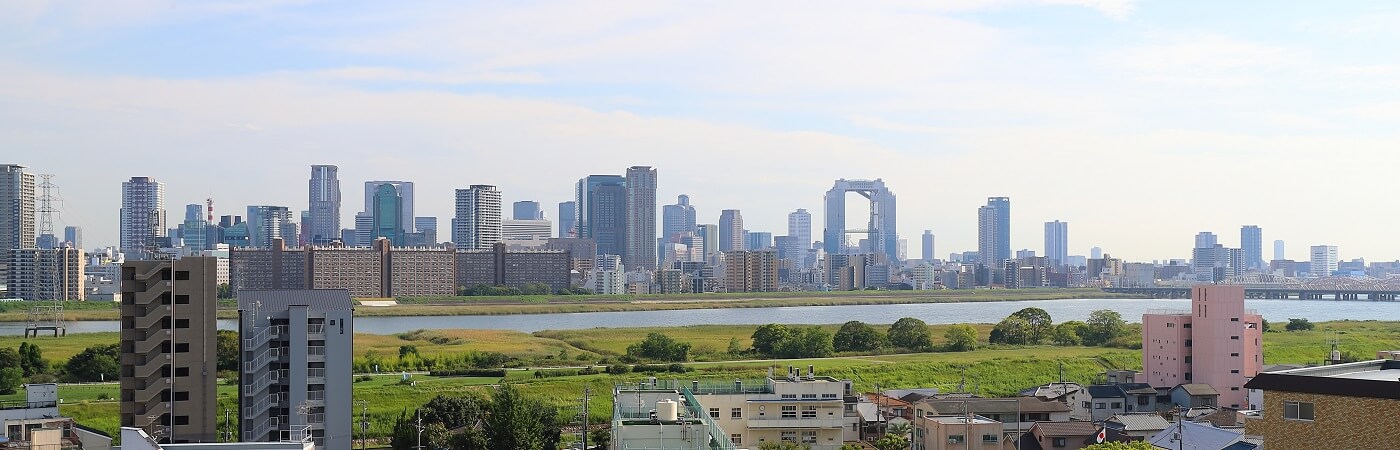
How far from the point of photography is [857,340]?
1601 inches

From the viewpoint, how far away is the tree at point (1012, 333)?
1682 inches

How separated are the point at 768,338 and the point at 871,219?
151 metres

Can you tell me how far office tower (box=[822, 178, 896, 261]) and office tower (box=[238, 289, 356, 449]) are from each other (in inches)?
6636

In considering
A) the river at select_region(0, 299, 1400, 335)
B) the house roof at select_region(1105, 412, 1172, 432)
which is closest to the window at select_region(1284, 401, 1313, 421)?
the house roof at select_region(1105, 412, 1172, 432)

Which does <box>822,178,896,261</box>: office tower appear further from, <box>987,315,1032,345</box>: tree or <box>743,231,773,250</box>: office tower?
<box>987,315,1032,345</box>: tree

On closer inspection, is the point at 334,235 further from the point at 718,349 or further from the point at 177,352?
the point at 177,352

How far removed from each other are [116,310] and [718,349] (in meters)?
37.3

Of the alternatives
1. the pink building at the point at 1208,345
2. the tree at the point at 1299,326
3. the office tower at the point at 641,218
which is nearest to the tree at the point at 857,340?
the pink building at the point at 1208,345

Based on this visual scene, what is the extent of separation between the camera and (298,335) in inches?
695

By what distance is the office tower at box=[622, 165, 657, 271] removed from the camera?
153750mm

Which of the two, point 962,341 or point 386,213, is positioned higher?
point 386,213

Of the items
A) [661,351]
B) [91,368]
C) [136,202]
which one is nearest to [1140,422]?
[661,351]

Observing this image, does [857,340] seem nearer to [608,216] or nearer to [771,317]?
[771,317]

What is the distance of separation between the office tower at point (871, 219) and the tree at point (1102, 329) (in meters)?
139
